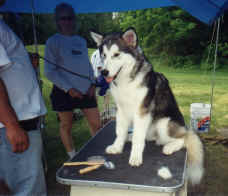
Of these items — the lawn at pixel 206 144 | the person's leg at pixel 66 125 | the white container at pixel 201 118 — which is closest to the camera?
the person's leg at pixel 66 125

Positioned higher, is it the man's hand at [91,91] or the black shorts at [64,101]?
the man's hand at [91,91]

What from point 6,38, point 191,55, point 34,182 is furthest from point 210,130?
point 191,55

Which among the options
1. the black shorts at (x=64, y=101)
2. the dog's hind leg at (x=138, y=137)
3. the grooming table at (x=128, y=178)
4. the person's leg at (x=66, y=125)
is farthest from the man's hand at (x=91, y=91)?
the dog's hind leg at (x=138, y=137)

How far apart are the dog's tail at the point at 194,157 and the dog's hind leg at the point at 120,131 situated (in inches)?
24.0

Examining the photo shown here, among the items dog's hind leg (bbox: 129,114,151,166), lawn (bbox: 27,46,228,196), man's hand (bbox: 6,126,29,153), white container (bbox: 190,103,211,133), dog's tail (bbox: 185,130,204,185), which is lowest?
lawn (bbox: 27,46,228,196)

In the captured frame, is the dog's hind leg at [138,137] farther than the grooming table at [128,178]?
Yes

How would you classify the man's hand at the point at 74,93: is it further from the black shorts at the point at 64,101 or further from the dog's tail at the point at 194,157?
the dog's tail at the point at 194,157

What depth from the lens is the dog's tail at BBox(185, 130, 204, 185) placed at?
84.9 inches

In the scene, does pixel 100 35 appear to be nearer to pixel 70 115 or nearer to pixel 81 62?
pixel 81 62

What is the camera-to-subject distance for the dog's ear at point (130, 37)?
5.95 ft

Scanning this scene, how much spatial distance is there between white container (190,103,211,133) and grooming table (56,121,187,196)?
101 inches

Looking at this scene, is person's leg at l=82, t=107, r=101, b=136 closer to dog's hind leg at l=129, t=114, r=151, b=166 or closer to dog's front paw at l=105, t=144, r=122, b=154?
dog's front paw at l=105, t=144, r=122, b=154

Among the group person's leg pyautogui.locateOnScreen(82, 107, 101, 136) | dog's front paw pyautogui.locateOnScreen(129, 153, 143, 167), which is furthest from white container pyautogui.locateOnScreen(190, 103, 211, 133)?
dog's front paw pyautogui.locateOnScreen(129, 153, 143, 167)

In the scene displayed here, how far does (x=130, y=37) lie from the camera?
187cm
